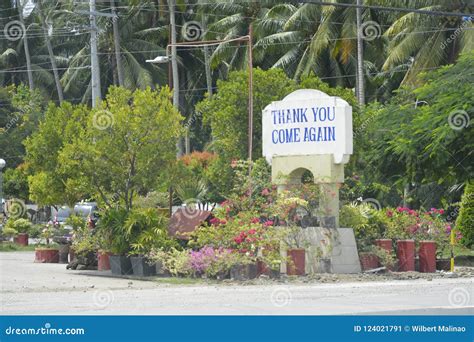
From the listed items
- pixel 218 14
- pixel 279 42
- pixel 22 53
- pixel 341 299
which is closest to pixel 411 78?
pixel 279 42

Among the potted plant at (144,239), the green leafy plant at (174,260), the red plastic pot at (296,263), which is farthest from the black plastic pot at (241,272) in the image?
the potted plant at (144,239)

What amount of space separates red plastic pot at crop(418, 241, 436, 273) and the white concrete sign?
11.6 feet

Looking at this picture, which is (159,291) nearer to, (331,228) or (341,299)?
(341,299)

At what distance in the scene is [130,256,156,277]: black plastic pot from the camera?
26062 mm

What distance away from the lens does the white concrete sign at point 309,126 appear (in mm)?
27016

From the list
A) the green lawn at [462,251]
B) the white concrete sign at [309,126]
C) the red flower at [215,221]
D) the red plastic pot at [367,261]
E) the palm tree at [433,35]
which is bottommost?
the green lawn at [462,251]

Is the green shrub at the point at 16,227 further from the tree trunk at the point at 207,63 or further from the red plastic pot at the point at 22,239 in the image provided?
the tree trunk at the point at 207,63

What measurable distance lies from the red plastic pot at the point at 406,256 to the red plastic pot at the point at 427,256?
30cm

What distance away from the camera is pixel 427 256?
28156 millimetres

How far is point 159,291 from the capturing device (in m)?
21.6

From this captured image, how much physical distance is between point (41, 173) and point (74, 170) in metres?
5.38

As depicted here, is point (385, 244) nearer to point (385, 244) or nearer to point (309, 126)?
point (385, 244)

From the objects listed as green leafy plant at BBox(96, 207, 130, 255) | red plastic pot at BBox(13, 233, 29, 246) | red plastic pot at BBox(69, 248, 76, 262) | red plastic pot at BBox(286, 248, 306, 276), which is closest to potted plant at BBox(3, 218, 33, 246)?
red plastic pot at BBox(13, 233, 29, 246)

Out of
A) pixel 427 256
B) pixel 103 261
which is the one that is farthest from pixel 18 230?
pixel 427 256
